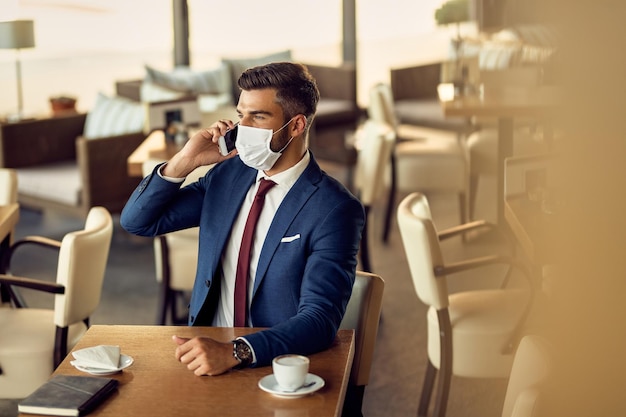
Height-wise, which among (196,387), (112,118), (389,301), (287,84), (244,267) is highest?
(287,84)

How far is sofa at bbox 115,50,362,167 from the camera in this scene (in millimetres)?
7711

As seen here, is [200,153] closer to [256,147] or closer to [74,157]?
[256,147]

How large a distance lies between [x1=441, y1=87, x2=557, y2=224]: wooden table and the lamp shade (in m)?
3.03

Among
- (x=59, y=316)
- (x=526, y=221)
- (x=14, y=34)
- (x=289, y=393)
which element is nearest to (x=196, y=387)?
(x=289, y=393)

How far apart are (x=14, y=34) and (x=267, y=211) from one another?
4.59 m

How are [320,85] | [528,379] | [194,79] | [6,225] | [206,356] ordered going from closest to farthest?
[528,379] < [206,356] < [6,225] < [194,79] < [320,85]

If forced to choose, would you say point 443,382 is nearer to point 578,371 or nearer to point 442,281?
point 442,281

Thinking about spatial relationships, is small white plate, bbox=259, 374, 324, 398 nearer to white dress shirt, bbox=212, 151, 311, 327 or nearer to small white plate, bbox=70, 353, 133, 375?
small white plate, bbox=70, 353, 133, 375

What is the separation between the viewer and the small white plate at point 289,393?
1870 mm

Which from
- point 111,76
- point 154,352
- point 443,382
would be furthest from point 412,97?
point 154,352

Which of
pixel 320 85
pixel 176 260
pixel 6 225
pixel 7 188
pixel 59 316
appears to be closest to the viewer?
pixel 59 316

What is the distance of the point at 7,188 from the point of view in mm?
3893

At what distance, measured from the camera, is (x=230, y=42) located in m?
9.40

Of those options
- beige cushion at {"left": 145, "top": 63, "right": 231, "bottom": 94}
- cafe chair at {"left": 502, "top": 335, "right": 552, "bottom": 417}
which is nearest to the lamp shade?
beige cushion at {"left": 145, "top": 63, "right": 231, "bottom": 94}
